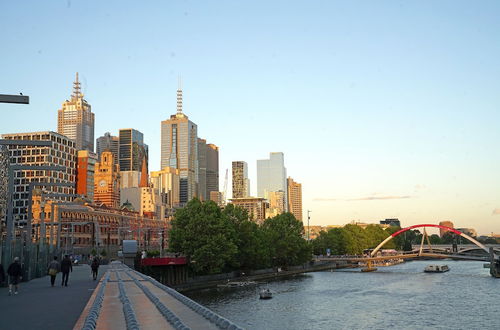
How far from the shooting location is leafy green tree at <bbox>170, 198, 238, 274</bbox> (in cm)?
10256

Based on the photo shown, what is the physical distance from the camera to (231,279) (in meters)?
112

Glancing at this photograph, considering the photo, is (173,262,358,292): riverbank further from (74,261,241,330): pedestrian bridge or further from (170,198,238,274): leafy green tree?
(74,261,241,330): pedestrian bridge

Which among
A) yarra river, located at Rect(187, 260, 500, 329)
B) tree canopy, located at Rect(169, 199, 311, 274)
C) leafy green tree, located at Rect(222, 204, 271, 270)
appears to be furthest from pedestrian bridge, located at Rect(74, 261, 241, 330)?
leafy green tree, located at Rect(222, 204, 271, 270)

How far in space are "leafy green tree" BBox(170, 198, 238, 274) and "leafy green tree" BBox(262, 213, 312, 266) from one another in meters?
32.1

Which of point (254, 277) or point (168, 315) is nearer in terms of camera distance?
point (168, 315)

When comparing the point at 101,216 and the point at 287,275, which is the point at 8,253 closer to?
the point at 287,275

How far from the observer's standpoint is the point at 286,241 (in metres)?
145

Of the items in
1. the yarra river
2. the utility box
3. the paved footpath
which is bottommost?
the yarra river

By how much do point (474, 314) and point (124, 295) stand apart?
56227mm

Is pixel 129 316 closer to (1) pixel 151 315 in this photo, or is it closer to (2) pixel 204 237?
(1) pixel 151 315

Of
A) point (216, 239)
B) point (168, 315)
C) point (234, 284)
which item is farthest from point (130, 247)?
point (168, 315)

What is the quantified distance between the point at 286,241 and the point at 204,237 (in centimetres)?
4560

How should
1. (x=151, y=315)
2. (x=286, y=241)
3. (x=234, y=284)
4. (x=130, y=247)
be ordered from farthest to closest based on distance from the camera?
(x=286, y=241)
(x=234, y=284)
(x=130, y=247)
(x=151, y=315)

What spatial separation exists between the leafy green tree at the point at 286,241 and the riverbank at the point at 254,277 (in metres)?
3.85
